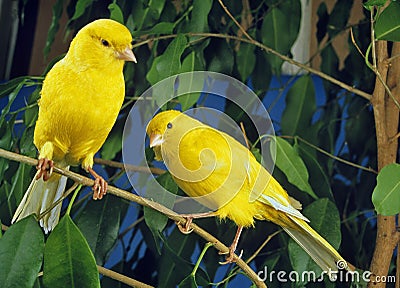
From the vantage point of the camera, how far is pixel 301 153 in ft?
2.65

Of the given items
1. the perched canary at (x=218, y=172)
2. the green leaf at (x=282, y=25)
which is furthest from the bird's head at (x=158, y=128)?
the green leaf at (x=282, y=25)

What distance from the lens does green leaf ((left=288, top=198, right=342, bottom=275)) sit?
0.67 metres

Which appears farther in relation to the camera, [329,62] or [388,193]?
[329,62]

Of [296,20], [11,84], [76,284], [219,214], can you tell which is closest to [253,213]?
[219,214]

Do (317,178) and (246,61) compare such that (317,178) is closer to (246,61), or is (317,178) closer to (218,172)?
(246,61)

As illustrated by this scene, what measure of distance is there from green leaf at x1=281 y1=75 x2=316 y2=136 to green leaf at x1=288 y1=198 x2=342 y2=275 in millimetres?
197

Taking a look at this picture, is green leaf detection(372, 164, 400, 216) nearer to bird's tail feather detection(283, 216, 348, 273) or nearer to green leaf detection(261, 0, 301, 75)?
bird's tail feather detection(283, 216, 348, 273)

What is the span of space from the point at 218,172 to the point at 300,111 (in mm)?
425

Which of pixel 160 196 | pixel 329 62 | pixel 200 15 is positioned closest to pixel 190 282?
pixel 160 196

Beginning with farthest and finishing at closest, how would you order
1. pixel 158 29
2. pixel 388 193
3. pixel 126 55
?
pixel 158 29 → pixel 388 193 → pixel 126 55

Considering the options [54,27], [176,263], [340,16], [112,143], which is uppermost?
[340,16]

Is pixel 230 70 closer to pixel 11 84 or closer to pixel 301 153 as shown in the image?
pixel 301 153

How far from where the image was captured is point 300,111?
894 mm

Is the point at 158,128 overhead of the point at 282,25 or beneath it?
beneath
